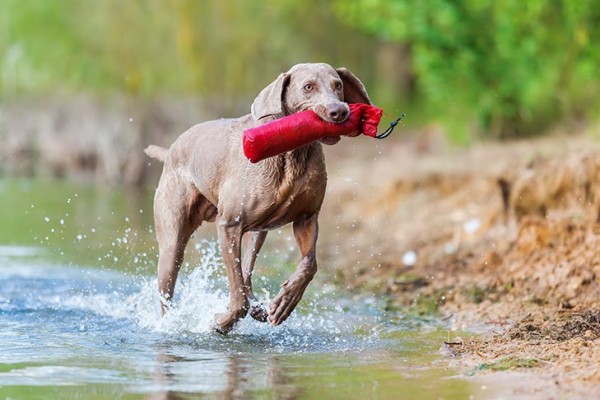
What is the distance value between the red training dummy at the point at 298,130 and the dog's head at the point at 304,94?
80 millimetres

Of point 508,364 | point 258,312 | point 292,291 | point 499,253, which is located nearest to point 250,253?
point 258,312

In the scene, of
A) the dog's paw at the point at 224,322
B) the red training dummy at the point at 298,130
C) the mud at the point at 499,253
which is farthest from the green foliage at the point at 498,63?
the dog's paw at the point at 224,322

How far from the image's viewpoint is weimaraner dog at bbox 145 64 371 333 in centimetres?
838

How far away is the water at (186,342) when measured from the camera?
697 centimetres

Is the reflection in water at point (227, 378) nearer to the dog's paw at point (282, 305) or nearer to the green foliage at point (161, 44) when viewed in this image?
the dog's paw at point (282, 305)

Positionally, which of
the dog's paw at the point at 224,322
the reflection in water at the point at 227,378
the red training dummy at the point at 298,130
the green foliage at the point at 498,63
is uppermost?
the green foliage at the point at 498,63

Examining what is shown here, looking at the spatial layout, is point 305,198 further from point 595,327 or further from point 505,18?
point 505,18

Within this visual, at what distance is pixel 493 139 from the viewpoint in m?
22.3

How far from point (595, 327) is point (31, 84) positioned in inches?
1153

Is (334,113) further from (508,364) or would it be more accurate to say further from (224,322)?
(508,364)

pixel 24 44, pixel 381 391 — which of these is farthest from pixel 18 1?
pixel 381 391

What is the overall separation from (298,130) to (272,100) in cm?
40

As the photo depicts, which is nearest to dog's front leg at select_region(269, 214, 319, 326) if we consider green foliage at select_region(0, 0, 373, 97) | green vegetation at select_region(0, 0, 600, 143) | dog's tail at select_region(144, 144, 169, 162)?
dog's tail at select_region(144, 144, 169, 162)

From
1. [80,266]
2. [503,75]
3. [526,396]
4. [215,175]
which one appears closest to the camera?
[526,396]
